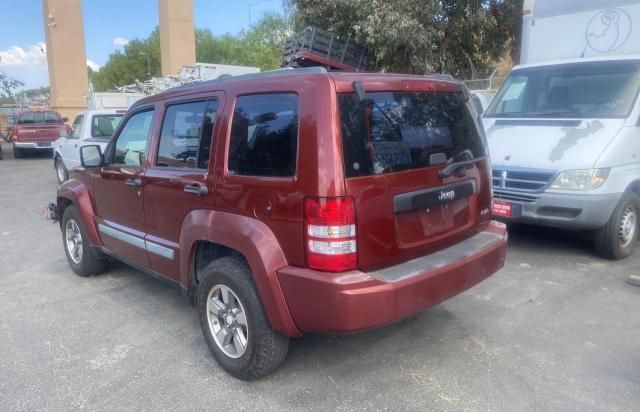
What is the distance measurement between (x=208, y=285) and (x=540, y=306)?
2769mm

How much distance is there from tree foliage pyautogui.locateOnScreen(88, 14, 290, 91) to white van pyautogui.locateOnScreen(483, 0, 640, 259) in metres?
39.3

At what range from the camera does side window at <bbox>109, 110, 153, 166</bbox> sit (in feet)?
14.1

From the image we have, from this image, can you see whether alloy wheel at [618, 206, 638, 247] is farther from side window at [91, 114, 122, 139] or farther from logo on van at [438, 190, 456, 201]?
side window at [91, 114, 122, 139]

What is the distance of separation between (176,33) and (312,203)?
2303cm

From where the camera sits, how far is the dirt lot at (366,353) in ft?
10.3

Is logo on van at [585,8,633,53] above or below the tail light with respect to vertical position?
above

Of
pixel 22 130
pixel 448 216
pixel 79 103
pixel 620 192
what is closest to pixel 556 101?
pixel 620 192

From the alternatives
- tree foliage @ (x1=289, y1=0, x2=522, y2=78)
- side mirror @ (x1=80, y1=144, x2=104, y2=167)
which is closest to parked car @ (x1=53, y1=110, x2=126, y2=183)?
side mirror @ (x1=80, y1=144, x2=104, y2=167)

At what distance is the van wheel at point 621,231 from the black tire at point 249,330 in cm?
380

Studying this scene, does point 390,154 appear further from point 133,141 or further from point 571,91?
point 571,91

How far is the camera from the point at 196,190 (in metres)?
3.49

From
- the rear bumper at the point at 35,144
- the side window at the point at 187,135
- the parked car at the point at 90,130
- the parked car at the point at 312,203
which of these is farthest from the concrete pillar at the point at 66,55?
the parked car at the point at 312,203

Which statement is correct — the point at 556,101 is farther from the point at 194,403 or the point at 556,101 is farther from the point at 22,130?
the point at 22,130

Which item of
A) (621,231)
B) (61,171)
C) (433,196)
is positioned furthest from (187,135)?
(61,171)
